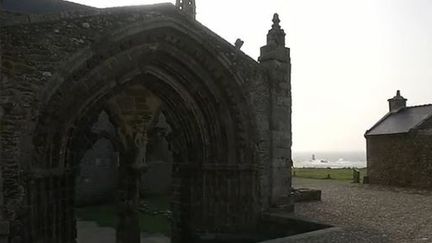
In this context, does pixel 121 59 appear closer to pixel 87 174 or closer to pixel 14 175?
pixel 14 175

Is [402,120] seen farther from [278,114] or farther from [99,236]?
[99,236]

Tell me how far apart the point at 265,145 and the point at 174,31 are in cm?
350

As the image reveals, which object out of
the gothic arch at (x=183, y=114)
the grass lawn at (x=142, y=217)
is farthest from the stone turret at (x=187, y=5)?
the gothic arch at (x=183, y=114)

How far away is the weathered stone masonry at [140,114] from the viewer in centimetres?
667

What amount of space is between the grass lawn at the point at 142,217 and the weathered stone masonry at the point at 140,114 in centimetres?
319

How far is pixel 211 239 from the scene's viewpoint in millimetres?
9547

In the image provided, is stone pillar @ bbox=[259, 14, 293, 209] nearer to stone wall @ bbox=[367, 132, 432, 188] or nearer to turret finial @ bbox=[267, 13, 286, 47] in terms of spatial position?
turret finial @ bbox=[267, 13, 286, 47]

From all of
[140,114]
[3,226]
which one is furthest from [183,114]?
[3,226]

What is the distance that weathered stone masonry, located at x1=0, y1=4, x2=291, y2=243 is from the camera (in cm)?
667

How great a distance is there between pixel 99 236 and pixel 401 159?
14.6 m

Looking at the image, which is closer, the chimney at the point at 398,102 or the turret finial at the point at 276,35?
the turret finial at the point at 276,35

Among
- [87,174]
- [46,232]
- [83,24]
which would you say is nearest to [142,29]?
[83,24]

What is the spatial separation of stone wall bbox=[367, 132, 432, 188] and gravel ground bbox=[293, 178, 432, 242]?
2.27 meters

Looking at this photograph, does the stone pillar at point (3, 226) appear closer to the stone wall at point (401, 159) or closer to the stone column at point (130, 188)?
the stone column at point (130, 188)
